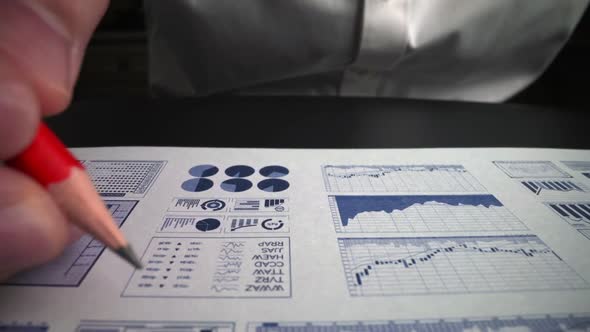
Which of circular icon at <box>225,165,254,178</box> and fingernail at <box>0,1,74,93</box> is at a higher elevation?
circular icon at <box>225,165,254,178</box>

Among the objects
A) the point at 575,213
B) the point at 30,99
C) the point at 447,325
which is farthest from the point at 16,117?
the point at 575,213

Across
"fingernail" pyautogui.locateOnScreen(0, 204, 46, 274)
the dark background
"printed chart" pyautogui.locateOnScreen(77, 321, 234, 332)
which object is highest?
the dark background

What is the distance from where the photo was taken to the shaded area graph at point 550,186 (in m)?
0.32

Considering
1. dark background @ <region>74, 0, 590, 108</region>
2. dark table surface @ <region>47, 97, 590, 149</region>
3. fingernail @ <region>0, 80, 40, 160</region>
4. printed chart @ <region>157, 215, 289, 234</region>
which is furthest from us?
dark background @ <region>74, 0, 590, 108</region>

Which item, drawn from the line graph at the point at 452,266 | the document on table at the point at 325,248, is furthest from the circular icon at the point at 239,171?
the line graph at the point at 452,266

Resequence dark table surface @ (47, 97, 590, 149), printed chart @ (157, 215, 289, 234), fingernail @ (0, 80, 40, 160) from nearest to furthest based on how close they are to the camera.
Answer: fingernail @ (0, 80, 40, 160), printed chart @ (157, 215, 289, 234), dark table surface @ (47, 97, 590, 149)

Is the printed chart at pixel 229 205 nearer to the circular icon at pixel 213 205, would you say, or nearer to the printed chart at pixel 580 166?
the circular icon at pixel 213 205

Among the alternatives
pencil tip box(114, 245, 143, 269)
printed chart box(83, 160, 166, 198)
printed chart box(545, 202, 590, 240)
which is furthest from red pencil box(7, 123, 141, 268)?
printed chart box(545, 202, 590, 240)

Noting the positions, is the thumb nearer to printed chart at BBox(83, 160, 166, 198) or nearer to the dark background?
printed chart at BBox(83, 160, 166, 198)

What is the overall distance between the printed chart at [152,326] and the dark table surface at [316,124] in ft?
0.70

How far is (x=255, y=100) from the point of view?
49cm

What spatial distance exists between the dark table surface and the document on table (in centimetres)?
3

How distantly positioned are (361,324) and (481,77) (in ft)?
1.66

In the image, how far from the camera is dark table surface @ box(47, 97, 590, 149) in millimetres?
394
